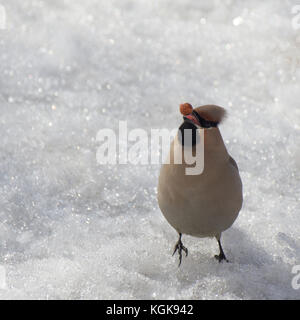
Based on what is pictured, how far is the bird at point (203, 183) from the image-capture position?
2.08 m

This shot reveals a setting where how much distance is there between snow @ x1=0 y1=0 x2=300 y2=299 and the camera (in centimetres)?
235

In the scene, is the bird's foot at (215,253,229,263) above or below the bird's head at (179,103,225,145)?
below

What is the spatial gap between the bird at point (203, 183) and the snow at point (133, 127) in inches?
10.4

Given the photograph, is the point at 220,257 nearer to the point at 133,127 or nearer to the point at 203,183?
the point at 203,183

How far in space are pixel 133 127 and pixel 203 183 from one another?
146 centimetres

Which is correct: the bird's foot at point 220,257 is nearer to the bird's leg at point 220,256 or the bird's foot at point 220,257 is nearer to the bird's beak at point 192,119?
the bird's leg at point 220,256

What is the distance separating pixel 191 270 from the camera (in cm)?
238

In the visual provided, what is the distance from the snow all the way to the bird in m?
0.27

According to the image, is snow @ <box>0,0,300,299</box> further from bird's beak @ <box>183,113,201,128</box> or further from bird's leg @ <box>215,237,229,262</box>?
bird's beak @ <box>183,113,201,128</box>

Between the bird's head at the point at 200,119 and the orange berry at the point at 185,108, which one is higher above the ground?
the orange berry at the point at 185,108

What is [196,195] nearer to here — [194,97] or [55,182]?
[55,182]

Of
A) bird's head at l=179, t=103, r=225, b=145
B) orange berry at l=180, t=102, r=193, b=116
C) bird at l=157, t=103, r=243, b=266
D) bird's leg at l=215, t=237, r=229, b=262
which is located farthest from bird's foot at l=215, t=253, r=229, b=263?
orange berry at l=180, t=102, r=193, b=116

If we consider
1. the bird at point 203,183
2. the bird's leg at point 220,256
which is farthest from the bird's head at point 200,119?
the bird's leg at point 220,256
